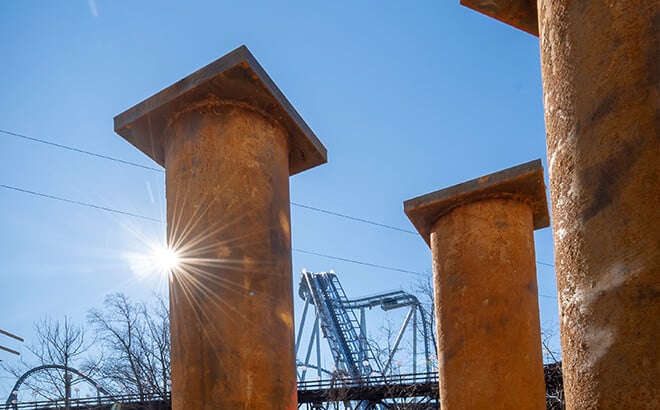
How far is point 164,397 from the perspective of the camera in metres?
21.8

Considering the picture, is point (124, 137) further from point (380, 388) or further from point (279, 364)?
point (380, 388)

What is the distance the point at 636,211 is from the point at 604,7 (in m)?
0.66

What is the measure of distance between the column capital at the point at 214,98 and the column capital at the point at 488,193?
2.51m

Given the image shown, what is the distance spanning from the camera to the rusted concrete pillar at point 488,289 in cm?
637

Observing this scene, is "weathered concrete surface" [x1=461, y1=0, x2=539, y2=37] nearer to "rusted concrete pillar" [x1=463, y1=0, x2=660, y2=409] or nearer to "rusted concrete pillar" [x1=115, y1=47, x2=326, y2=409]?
"rusted concrete pillar" [x1=463, y1=0, x2=660, y2=409]

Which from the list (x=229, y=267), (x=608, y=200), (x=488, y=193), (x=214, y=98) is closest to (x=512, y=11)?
(x=608, y=200)

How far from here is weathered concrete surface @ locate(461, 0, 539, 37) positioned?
Answer: 3.28 m

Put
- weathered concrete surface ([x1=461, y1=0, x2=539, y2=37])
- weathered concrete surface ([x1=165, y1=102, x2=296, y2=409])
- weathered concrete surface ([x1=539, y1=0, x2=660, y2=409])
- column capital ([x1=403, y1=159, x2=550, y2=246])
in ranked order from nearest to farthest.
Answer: weathered concrete surface ([x1=539, y1=0, x2=660, y2=409]), weathered concrete surface ([x1=461, y1=0, x2=539, y2=37]), weathered concrete surface ([x1=165, y1=102, x2=296, y2=409]), column capital ([x1=403, y1=159, x2=550, y2=246])

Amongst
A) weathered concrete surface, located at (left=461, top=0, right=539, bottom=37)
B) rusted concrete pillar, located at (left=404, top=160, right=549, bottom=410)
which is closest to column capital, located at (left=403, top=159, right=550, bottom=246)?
rusted concrete pillar, located at (left=404, top=160, right=549, bottom=410)

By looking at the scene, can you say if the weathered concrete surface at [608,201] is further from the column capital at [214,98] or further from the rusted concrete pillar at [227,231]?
the column capital at [214,98]

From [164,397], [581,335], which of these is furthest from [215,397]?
[164,397]

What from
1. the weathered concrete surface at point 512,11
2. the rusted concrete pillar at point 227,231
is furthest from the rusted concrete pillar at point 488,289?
the weathered concrete surface at point 512,11

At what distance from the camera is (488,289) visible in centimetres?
659

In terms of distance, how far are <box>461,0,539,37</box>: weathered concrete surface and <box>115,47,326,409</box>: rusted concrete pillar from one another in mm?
1539
